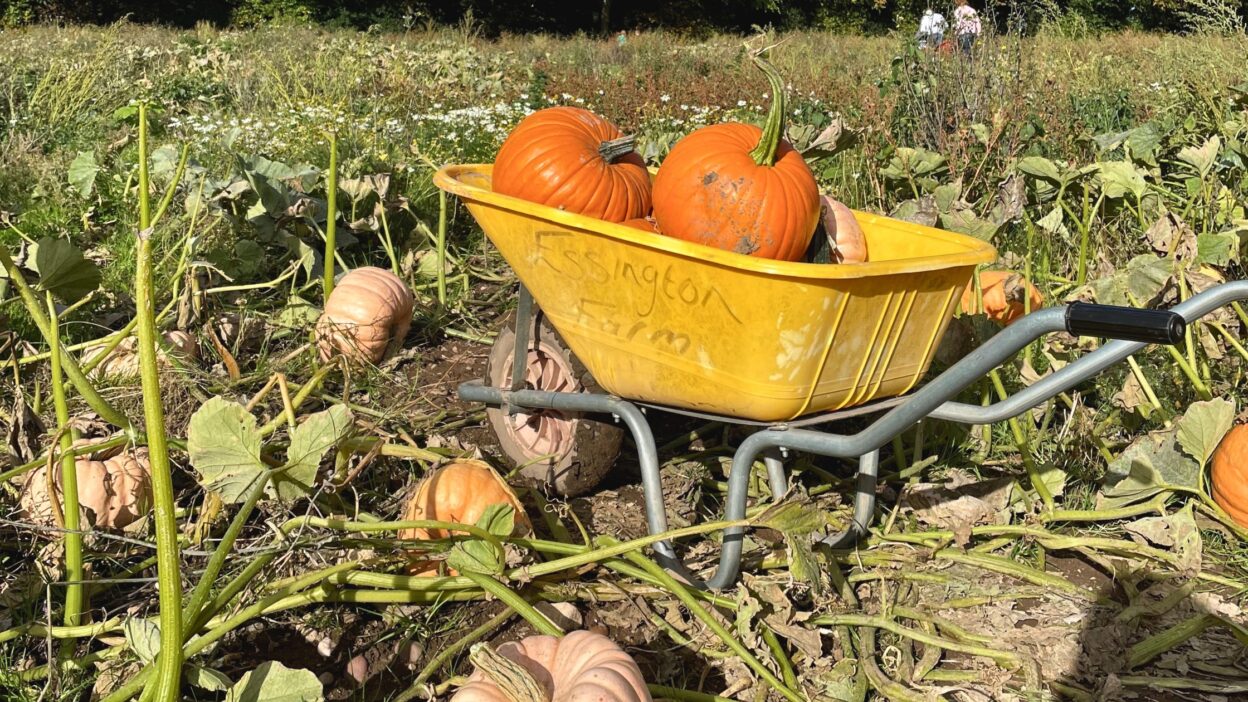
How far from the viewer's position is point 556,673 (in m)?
1.68

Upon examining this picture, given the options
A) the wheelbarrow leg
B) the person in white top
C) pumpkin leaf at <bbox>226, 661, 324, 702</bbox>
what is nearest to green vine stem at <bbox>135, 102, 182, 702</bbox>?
pumpkin leaf at <bbox>226, 661, 324, 702</bbox>

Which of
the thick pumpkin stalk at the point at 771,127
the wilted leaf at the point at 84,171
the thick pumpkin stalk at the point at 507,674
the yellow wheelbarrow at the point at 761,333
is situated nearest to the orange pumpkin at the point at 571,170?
the yellow wheelbarrow at the point at 761,333

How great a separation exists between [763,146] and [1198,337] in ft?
5.37

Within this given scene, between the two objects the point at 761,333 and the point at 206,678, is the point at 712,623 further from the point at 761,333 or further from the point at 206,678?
the point at 206,678

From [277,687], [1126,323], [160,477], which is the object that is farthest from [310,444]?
[1126,323]

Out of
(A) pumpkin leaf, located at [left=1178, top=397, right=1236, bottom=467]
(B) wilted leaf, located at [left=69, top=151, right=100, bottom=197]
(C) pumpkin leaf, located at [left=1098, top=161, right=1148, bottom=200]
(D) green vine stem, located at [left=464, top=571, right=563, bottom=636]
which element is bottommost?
(D) green vine stem, located at [left=464, top=571, right=563, bottom=636]

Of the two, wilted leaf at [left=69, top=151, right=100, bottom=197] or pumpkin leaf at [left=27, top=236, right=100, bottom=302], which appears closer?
pumpkin leaf at [left=27, top=236, right=100, bottom=302]

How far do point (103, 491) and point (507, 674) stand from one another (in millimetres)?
1272

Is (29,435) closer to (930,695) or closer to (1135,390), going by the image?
(930,695)

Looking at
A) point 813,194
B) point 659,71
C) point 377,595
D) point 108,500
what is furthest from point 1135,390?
point 659,71

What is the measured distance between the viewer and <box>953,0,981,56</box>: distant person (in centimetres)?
548

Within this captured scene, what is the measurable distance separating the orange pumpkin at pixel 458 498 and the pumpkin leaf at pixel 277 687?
0.65 meters

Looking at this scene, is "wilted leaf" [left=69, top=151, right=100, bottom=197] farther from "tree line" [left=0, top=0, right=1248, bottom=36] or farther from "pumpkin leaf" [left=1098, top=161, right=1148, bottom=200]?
"tree line" [left=0, top=0, right=1248, bottom=36]

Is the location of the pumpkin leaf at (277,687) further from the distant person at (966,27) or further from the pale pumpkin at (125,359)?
the distant person at (966,27)
